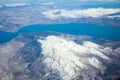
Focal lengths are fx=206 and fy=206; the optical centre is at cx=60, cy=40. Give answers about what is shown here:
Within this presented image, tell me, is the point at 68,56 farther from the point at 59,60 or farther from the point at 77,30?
the point at 77,30

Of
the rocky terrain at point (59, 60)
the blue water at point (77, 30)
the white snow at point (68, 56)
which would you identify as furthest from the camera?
the blue water at point (77, 30)

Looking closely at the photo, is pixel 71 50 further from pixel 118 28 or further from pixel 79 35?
pixel 118 28

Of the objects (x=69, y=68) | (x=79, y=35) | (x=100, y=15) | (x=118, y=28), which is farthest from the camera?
(x=100, y=15)

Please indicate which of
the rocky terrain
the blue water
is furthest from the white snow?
the blue water

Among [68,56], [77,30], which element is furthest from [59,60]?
[77,30]

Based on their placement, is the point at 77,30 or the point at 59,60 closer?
the point at 59,60

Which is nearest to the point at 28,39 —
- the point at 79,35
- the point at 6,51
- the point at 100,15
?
the point at 6,51

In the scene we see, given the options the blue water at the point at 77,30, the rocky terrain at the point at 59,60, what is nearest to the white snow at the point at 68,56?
the rocky terrain at the point at 59,60

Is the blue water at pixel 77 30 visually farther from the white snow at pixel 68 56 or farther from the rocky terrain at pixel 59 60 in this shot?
the white snow at pixel 68 56
